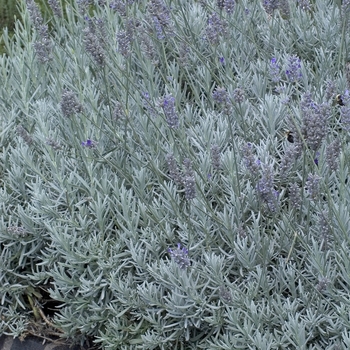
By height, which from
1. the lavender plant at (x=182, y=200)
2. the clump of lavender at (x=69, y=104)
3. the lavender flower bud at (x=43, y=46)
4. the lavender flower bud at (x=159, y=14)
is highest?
the lavender flower bud at (x=159, y=14)

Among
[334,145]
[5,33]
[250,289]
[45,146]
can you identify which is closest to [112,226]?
[45,146]

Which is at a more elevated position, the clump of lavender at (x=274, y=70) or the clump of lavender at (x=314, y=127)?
the clump of lavender at (x=314, y=127)

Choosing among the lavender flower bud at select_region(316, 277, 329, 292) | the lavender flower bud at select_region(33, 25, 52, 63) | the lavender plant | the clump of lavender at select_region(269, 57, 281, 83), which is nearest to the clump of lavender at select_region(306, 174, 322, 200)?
the lavender plant

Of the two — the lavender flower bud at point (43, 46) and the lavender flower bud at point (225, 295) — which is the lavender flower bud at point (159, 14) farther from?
the lavender flower bud at point (225, 295)

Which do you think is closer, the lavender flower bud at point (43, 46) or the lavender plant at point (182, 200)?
the lavender plant at point (182, 200)

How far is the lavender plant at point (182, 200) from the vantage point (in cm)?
217

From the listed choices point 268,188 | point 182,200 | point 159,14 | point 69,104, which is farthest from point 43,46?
point 268,188

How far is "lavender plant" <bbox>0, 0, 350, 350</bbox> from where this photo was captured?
7.13 ft

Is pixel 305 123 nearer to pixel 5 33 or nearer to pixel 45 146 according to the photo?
→ pixel 45 146

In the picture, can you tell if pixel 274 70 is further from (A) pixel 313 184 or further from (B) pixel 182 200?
(A) pixel 313 184

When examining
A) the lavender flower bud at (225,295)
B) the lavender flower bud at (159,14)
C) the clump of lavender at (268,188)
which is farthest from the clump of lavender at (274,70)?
the lavender flower bud at (225,295)

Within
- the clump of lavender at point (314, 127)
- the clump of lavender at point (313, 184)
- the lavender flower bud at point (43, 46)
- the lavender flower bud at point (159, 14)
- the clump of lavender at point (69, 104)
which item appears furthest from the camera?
the lavender flower bud at point (43, 46)

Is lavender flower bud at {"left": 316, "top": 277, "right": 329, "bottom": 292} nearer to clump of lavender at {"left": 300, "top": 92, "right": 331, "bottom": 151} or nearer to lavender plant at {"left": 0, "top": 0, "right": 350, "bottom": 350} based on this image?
lavender plant at {"left": 0, "top": 0, "right": 350, "bottom": 350}

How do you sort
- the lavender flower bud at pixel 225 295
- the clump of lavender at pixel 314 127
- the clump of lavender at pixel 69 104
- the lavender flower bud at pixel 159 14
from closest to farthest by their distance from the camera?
the clump of lavender at pixel 314 127
the lavender flower bud at pixel 225 295
the clump of lavender at pixel 69 104
the lavender flower bud at pixel 159 14
